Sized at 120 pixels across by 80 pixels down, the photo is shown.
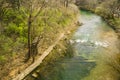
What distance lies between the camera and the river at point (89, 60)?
2043cm

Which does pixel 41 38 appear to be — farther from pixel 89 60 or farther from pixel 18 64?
pixel 89 60

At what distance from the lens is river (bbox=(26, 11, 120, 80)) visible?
2043 centimetres

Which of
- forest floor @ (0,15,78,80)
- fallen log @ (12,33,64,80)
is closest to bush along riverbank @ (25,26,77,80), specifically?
fallen log @ (12,33,64,80)

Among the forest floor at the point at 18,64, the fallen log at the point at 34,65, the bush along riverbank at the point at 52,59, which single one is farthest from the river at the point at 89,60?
the forest floor at the point at 18,64

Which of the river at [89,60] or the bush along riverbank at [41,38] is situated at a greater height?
the bush along riverbank at [41,38]

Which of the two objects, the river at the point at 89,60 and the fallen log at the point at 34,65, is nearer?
the fallen log at the point at 34,65

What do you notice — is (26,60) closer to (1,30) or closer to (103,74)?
(1,30)

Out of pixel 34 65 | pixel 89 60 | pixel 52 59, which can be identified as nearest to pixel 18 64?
pixel 34 65

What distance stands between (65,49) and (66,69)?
17.6 feet

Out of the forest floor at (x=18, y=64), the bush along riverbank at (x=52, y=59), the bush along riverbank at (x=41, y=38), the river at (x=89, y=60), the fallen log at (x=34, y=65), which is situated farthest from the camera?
the river at (x=89, y=60)

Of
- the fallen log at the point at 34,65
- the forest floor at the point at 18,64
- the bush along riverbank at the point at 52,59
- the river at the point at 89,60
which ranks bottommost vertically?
the river at the point at 89,60

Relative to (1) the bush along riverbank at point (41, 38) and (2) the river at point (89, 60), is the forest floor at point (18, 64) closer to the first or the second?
(1) the bush along riverbank at point (41, 38)

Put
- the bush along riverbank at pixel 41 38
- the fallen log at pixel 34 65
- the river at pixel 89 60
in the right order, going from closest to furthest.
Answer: the fallen log at pixel 34 65 → the bush along riverbank at pixel 41 38 → the river at pixel 89 60

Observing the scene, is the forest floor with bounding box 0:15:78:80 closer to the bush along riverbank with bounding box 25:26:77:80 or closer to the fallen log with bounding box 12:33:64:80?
the fallen log with bounding box 12:33:64:80
